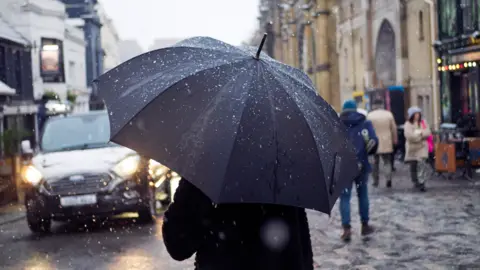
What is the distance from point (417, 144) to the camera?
16234mm

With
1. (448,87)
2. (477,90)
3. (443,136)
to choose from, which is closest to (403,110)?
(448,87)

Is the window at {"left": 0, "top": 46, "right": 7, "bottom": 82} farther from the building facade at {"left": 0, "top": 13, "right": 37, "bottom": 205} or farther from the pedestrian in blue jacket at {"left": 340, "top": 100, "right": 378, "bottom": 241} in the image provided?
the pedestrian in blue jacket at {"left": 340, "top": 100, "right": 378, "bottom": 241}

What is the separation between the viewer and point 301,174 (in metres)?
3.84

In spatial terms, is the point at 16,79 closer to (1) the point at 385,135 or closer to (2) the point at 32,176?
(1) the point at 385,135

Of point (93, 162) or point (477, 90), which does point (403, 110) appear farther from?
point (93, 162)

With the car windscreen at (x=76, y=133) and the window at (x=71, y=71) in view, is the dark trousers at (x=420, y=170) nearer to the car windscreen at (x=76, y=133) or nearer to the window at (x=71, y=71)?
the car windscreen at (x=76, y=133)

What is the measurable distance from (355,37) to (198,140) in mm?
38176

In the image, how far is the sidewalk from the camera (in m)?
14.5

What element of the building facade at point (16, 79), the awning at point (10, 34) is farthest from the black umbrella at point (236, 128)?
the awning at point (10, 34)

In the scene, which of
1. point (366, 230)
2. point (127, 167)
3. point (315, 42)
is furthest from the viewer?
point (315, 42)

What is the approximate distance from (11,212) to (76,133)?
12.2ft

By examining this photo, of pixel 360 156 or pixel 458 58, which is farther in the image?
pixel 458 58


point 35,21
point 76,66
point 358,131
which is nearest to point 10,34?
point 35,21

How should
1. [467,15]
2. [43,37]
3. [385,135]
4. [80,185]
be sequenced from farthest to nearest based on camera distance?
[43,37] < [467,15] < [385,135] < [80,185]
